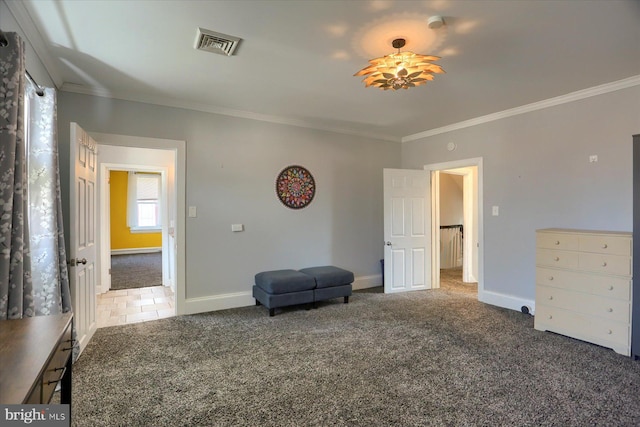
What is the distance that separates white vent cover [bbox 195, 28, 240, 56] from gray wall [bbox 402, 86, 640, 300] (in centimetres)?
343

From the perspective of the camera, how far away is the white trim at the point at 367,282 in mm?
5168

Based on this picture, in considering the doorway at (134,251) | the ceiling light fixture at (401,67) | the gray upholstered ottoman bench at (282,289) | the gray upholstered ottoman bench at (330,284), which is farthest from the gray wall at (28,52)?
the gray upholstered ottoman bench at (330,284)

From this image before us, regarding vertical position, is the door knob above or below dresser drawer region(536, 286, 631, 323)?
above

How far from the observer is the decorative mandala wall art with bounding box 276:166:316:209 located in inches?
179

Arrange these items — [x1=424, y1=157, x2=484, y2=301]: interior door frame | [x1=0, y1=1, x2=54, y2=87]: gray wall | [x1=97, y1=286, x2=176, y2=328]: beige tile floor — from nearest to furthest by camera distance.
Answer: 1. [x1=0, y1=1, x2=54, y2=87]: gray wall
2. [x1=97, y1=286, x2=176, y2=328]: beige tile floor
3. [x1=424, y1=157, x2=484, y2=301]: interior door frame

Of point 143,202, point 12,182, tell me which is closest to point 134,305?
point 12,182

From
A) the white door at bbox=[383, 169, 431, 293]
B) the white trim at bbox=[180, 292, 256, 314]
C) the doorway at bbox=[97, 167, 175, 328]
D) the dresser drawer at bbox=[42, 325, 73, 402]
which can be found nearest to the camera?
the dresser drawer at bbox=[42, 325, 73, 402]

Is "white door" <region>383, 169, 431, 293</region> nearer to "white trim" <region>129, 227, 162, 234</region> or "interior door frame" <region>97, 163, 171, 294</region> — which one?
"interior door frame" <region>97, 163, 171, 294</region>

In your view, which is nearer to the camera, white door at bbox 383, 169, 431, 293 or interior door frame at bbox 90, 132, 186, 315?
interior door frame at bbox 90, 132, 186, 315

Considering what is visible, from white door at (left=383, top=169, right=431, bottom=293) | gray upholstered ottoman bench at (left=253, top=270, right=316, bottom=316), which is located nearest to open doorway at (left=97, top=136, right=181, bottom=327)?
gray upholstered ottoman bench at (left=253, top=270, right=316, bottom=316)

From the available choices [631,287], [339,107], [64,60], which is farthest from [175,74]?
[631,287]

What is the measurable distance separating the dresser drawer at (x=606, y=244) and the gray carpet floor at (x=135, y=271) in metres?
5.93

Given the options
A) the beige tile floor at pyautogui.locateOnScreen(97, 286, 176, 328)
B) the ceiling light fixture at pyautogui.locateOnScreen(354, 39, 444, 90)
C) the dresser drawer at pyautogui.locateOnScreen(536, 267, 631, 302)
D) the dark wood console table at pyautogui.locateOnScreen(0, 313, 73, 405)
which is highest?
the ceiling light fixture at pyautogui.locateOnScreen(354, 39, 444, 90)

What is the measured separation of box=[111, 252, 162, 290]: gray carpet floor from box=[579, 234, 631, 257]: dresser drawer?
593cm
